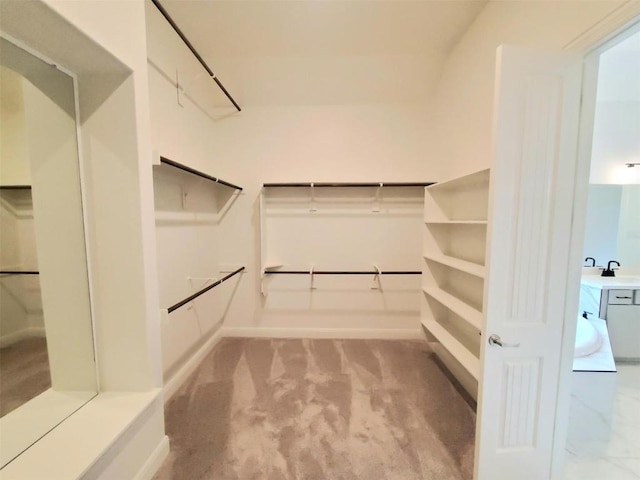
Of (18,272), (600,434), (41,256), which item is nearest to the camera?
(41,256)

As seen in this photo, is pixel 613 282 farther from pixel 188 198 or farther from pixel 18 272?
pixel 18 272

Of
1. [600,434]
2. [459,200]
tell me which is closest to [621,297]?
[600,434]

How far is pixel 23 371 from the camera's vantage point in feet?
4.68

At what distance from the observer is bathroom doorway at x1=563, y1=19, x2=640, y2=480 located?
169 cm

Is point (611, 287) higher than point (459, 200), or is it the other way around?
point (459, 200)

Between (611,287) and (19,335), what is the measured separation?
4667mm

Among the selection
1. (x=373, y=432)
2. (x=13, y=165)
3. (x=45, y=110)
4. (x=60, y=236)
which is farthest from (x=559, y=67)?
(x=13, y=165)

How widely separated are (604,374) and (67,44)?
11.1 ft

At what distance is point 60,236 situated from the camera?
1306 mm

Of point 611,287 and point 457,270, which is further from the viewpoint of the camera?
point 611,287

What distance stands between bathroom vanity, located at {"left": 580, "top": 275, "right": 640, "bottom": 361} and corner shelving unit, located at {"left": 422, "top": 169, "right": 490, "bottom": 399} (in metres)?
1.42

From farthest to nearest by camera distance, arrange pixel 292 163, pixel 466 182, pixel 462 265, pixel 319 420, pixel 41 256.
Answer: pixel 292 163 → pixel 466 182 → pixel 462 265 → pixel 319 420 → pixel 41 256

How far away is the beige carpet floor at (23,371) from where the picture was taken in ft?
4.36

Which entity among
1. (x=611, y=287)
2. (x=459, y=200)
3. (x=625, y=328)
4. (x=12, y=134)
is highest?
(x=12, y=134)
